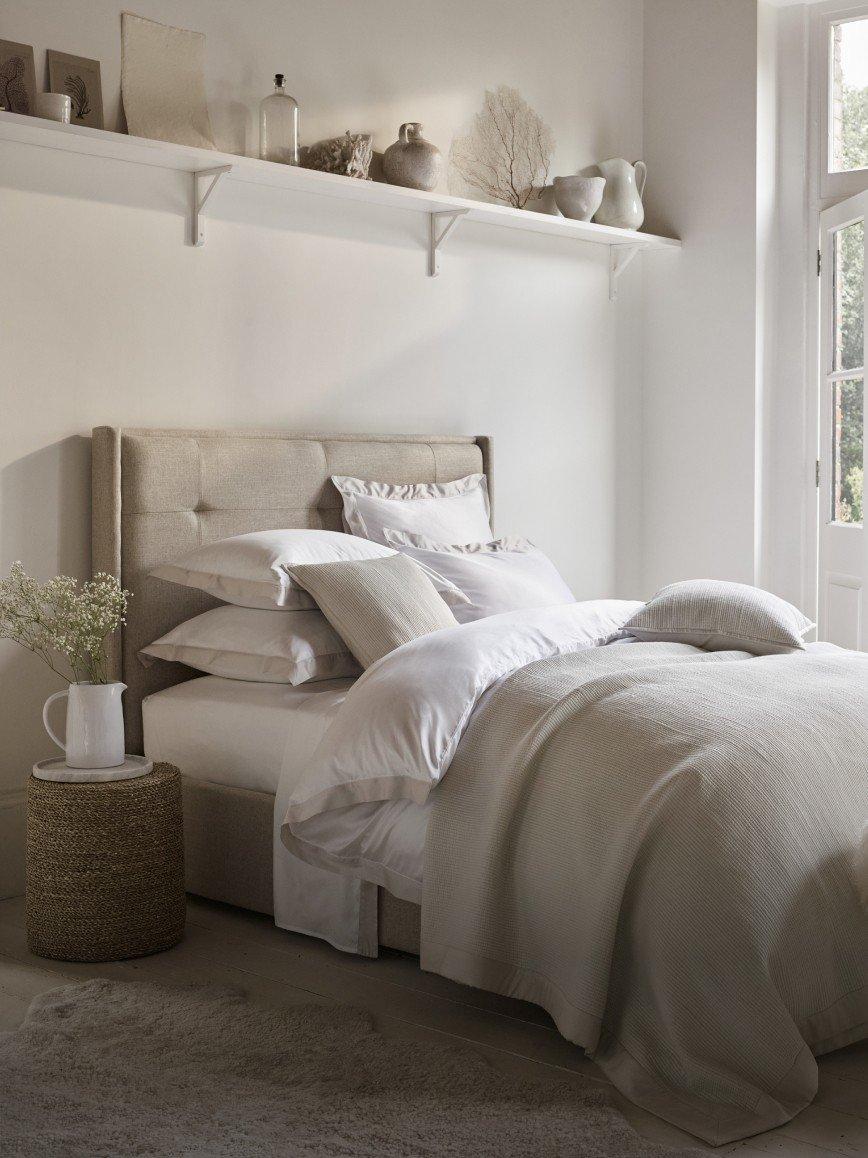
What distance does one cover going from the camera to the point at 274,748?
114 inches

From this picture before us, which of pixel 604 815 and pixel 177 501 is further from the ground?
pixel 177 501

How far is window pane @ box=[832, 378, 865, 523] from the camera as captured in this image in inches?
181

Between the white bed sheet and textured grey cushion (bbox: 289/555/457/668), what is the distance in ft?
0.47

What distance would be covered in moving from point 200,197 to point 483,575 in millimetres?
1255

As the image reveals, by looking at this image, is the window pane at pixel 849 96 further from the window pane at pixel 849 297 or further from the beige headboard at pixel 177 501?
the beige headboard at pixel 177 501

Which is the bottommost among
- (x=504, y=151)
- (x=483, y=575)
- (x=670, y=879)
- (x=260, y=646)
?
(x=670, y=879)

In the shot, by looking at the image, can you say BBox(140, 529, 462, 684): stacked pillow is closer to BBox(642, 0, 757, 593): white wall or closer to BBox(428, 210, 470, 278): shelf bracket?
BBox(428, 210, 470, 278): shelf bracket

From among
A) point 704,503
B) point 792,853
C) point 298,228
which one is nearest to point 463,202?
point 298,228

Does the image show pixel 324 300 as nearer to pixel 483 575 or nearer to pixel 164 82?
pixel 164 82

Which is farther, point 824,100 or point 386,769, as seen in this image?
point 824,100

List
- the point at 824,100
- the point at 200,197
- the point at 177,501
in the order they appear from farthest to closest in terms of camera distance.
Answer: the point at 824,100, the point at 200,197, the point at 177,501

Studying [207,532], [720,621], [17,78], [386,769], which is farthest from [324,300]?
[386,769]

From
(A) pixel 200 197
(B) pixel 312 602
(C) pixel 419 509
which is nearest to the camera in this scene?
(B) pixel 312 602

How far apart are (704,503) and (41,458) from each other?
2.67m
